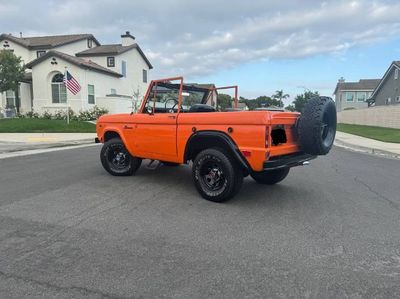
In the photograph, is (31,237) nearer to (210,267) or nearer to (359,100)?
(210,267)

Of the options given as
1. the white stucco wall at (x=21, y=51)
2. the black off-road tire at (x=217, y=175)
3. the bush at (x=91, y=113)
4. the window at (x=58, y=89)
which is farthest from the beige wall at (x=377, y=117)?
the white stucco wall at (x=21, y=51)

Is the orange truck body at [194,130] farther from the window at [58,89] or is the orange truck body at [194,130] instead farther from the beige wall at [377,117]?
the beige wall at [377,117]

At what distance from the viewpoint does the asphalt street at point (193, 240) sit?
10.3ft

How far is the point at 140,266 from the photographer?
11.5 feet

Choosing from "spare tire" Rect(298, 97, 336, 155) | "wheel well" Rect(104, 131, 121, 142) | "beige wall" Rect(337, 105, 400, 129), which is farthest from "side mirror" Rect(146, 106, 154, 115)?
"beige wall" Rect(337, 105, 400, 129)

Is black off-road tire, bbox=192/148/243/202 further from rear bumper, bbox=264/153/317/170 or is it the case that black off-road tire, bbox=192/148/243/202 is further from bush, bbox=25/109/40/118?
bush, bbox=25/109/40/118

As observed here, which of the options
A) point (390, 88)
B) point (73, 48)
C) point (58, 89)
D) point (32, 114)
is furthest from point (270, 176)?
point (390, 88)

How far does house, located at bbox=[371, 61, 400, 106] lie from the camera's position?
132 feet

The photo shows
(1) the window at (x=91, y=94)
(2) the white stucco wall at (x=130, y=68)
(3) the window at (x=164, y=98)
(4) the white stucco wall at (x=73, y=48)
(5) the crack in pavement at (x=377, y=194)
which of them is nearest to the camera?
(5) the crack in pavement at (x=377, y=194)

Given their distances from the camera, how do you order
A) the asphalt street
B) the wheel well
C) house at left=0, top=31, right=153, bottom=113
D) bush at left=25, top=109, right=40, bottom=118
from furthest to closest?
bush at left=25, top=109, right=40, bottom=118
house at left=0, top=31, right=153, bottom=113
the wheel well
the asphalt street

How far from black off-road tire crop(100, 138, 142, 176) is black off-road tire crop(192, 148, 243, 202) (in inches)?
83.5

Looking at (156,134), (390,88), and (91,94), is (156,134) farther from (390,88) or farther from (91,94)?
(390,88)

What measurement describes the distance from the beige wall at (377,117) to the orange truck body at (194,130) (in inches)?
952

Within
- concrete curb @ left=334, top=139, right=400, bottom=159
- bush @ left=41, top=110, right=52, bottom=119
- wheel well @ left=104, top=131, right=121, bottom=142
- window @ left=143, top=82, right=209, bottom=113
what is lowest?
concrete curb @ left=334, top=139, right=400, bottom=159
